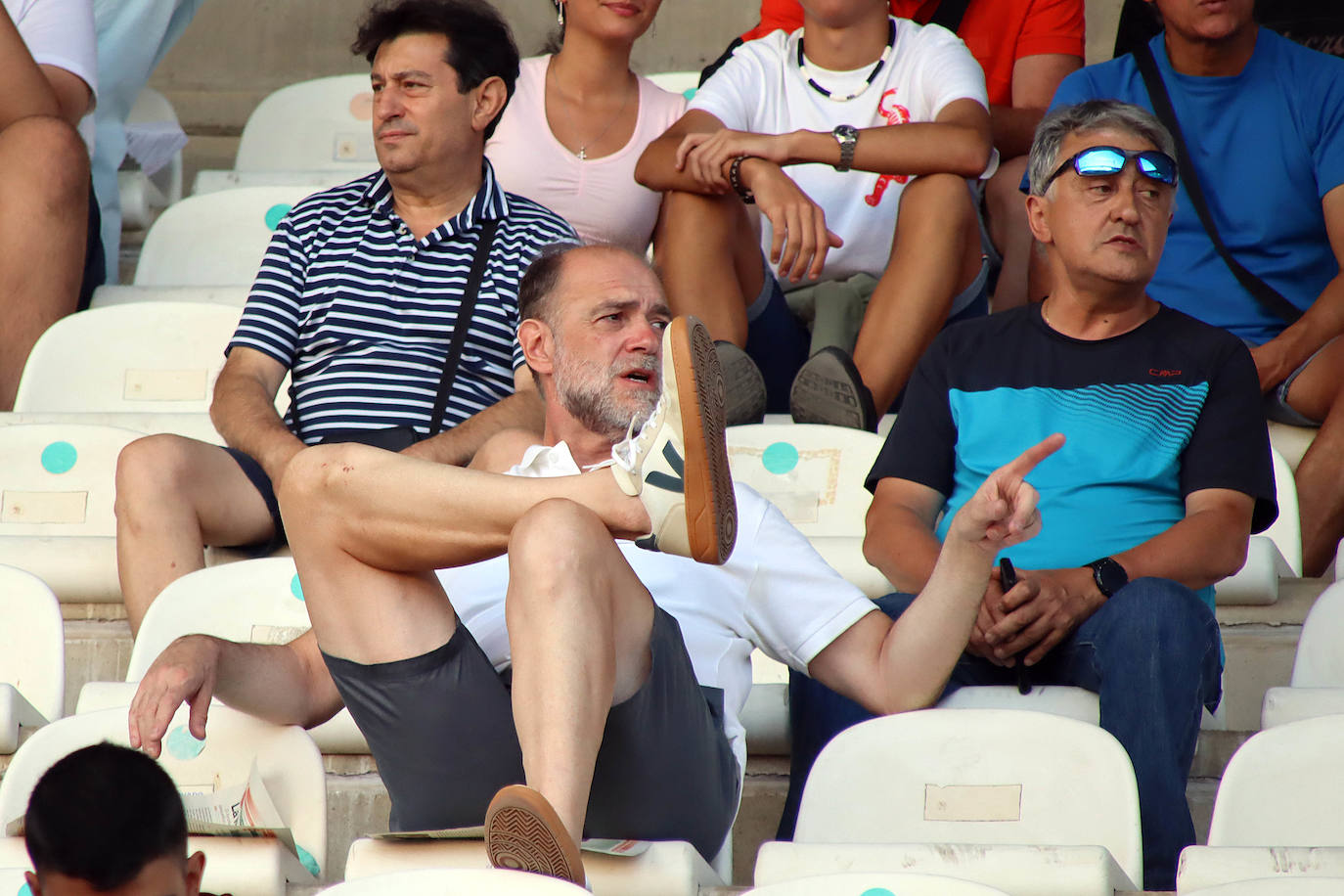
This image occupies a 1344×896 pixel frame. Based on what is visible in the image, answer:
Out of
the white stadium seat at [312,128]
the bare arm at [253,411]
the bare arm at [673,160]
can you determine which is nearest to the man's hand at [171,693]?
the bare arm at [253,411]

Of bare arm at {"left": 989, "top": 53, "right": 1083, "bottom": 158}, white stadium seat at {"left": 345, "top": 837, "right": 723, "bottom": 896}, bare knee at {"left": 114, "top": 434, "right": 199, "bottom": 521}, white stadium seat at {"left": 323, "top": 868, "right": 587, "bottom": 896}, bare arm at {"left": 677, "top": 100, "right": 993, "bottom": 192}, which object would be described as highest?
bare arm at {"left": 989, "top": 53, "right": 1083, "bottom": 158}

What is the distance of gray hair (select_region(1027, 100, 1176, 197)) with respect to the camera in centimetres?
258

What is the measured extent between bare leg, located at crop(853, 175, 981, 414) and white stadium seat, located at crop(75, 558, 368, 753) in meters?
1.16

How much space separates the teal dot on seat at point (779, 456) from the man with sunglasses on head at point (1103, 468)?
1.19 ft

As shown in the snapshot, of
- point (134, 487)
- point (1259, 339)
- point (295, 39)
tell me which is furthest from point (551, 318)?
point (295, 39)

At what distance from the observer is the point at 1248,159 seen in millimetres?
3166

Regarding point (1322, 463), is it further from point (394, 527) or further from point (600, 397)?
point (394, 527)

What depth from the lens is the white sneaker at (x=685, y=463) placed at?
5.49 ft

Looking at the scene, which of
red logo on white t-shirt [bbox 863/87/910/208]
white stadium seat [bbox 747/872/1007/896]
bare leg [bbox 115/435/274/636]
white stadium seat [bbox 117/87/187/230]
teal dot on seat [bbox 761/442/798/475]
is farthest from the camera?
white stadium seat [bbox 117/87/187/230]

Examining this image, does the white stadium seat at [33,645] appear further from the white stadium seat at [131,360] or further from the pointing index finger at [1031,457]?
the pointing index finger at [1031,457]

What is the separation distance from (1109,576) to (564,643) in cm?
81

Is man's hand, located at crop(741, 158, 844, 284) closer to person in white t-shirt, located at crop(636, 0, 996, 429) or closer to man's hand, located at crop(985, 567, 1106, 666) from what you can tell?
person in white t-shirt, located at crop(636, 0, 996, 429)

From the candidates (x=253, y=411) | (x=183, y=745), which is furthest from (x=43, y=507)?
(x=183, y=745)

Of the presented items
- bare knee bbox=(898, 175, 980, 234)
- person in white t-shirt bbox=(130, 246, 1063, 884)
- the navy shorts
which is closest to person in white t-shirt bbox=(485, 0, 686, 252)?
bare knee bbox=(898, 175, 980, 234)
